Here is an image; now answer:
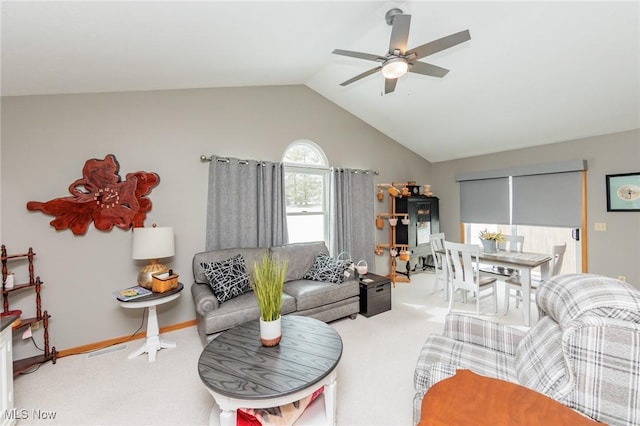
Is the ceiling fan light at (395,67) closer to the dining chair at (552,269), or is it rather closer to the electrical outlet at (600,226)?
the dining chair at (552,269)

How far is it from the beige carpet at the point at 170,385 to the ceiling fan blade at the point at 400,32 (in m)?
2.68

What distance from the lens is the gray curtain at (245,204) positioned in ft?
11.4

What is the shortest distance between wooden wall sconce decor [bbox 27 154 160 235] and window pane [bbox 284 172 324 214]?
185 centimetres

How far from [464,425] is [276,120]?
12.9 ft

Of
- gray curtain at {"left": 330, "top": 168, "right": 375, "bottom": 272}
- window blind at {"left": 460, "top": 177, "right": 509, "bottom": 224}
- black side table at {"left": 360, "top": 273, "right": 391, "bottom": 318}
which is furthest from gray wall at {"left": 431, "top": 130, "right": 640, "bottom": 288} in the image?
black side table at {"left": 360, "top": 273, "right": 391, "bottom": 318}

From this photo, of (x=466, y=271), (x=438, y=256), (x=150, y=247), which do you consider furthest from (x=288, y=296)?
(x=438, y=256)

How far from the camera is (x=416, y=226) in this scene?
17.3ft

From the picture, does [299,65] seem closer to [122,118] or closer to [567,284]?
[122,118]

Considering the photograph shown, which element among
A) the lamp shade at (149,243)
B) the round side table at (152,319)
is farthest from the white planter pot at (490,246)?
the lamp shade at (149,243)

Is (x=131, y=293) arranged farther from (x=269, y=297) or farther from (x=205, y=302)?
(x=269, y=297)

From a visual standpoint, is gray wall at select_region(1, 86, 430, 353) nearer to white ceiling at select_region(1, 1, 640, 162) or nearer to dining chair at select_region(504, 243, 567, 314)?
white ceiling at select_region(1, 1, 640, 162)

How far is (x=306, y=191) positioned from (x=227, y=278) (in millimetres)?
1986

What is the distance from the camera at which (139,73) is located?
265 centimetres

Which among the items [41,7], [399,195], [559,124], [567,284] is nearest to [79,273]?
[41,7]
